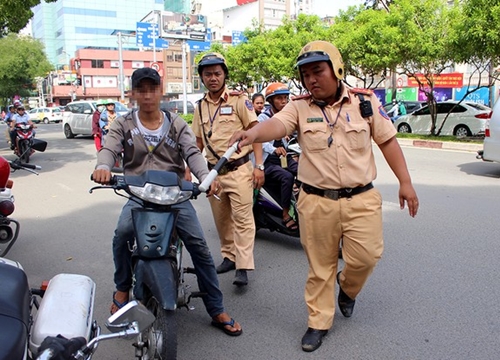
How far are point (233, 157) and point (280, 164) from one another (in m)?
1.22

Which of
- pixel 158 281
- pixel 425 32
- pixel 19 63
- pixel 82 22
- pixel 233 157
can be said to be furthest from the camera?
pixel 82 22

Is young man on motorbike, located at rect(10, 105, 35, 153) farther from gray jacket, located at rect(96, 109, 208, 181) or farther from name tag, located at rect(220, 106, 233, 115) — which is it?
gray jacket, located at rect(96, 109, 208, 181)

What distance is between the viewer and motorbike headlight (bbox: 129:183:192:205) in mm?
2641

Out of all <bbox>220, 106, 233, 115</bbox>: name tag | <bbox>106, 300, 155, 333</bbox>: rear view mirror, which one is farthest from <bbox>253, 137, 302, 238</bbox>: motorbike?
<bbox>106, 300, 155, 333</bbox>: rear view mirror

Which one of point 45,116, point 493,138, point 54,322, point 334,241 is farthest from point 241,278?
point 45,116

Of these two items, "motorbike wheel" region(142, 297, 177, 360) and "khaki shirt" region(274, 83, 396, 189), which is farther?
"khaki shirt" region(274, 83, 396, 189)

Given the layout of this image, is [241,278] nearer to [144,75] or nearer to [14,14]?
[144,75]

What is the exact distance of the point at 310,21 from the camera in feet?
85.7

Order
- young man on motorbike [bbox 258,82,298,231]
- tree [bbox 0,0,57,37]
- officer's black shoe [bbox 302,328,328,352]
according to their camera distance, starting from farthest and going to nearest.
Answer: tree [bbox 0,0,57,37], young man on motorbike [bbox 258,82,298,231], officer's black shoe [bbox 302,328,328,352]

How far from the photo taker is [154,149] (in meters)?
3.17

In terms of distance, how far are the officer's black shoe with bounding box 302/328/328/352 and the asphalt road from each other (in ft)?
0.15

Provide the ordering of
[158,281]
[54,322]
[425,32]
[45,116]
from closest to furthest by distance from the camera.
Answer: [54,322] < [158,281] < [425,32] < [45,116]

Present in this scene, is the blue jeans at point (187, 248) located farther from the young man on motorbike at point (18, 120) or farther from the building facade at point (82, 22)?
the building facade at point (82, 22)

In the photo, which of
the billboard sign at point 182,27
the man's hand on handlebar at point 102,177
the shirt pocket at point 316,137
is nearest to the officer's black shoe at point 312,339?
the shirt pocket at point 316,137
